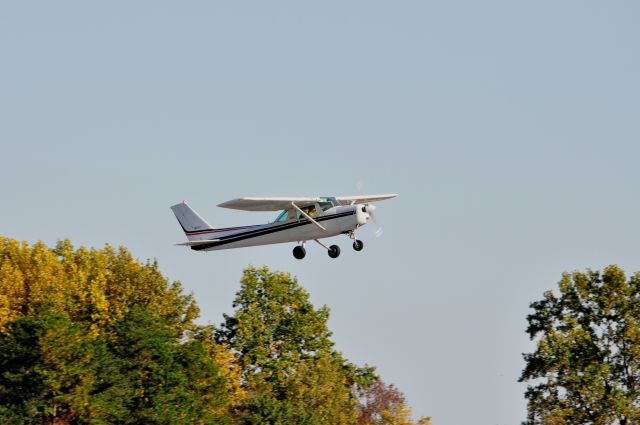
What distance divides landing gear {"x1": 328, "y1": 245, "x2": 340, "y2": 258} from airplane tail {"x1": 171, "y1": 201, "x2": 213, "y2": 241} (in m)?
5.75

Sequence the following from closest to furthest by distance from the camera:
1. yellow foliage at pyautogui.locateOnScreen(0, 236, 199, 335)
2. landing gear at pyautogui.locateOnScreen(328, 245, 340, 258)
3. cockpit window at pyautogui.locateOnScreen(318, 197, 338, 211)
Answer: cockpit window at pyautogui.locateOnScreen(318, 197, 338, 211)
landing gear at pyautogui.locateOnScreen(328, 245, 340, 258)
yellow foliage at pyautogui.locateOnScreen(0, 236, 199, 335)

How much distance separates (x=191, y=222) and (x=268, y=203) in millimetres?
7691

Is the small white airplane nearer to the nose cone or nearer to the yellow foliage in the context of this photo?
the nose cone

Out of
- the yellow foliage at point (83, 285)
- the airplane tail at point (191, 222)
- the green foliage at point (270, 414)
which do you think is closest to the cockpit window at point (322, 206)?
the airplane tail at point (191, 222)

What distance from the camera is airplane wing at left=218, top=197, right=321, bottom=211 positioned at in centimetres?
4772

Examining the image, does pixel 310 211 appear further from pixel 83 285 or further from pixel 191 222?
pixel 83 285

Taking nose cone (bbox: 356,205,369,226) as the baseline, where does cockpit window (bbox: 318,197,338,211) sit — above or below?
above

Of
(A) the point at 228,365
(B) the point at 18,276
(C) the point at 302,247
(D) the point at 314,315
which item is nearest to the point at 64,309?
(B) the point at 18,276

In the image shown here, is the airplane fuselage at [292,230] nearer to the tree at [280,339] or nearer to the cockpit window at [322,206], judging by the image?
the cockpit window at [322,206]

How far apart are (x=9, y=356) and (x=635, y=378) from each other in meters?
31.2

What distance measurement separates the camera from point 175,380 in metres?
64.1

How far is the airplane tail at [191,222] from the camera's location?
53375 millimetres

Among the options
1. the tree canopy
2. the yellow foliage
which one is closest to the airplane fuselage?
the tree canopy

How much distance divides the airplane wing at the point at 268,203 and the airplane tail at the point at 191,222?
187 inches
